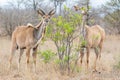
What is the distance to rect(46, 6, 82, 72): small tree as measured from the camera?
10180 millimetres

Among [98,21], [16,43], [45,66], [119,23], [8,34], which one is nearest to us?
[45,66]

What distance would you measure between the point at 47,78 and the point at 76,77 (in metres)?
0.84

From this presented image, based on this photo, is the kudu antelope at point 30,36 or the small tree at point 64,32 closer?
the small tree at point 64,32

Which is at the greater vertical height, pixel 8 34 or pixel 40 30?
pixel 40 30

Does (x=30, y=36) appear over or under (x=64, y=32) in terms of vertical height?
under

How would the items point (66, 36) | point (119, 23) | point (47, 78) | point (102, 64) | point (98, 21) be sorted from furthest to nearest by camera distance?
point (98, 21) < point (119, 23) < point (102, 64) < point (66, 36) < point (47, 78)

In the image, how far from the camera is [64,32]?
10.4 meters

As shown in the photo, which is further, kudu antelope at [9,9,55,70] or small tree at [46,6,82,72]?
kudu antelope at [9,9,55,70]

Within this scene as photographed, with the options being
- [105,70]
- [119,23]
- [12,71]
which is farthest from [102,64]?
[119,23]

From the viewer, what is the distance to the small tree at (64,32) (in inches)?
401

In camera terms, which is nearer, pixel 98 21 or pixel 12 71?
pixel 12 71

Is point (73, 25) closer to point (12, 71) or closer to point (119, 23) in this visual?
point (12, 71)

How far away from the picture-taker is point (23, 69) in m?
11.6

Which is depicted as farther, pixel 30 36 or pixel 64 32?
pixel 30 36
